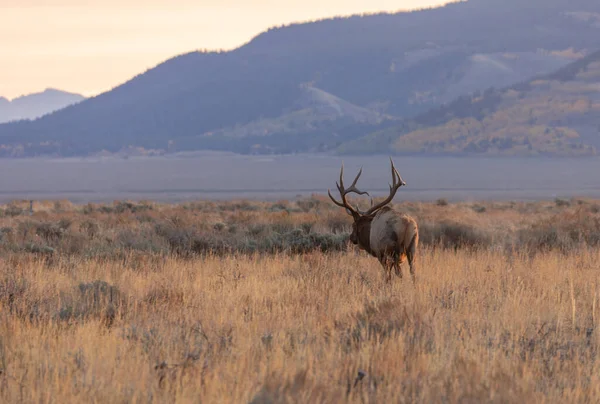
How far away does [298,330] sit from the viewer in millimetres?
7727

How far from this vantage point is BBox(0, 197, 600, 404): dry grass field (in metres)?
5.81

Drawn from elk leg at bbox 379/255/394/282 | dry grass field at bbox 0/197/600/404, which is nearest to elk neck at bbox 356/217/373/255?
dry grass field at bbox 0/197/600/404

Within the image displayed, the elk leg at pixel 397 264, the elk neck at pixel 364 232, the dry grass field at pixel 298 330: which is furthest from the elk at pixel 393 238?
the elk neck at pixel 364 232

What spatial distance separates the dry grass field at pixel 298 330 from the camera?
581cm

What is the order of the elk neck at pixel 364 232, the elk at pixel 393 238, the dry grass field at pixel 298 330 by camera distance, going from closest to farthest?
the dry grass field at pixel 298 330 → the elk at pixel 393 238 → the elk neck at pixel 364 232

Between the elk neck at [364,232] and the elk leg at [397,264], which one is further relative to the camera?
the elk neck at [364,232]

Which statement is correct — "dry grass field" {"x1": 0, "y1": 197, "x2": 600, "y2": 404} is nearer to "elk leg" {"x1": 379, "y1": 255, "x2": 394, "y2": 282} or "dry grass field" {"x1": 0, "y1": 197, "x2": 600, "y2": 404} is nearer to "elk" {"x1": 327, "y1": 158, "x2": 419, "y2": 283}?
"elk leg" {"x1": 379, "y1": 255, "x2": 394, "y2": 282}

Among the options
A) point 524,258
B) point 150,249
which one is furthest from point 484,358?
point 150,249

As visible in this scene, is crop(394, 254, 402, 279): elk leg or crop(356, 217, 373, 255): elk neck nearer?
crop(394, 254, 402, 279): elk leg

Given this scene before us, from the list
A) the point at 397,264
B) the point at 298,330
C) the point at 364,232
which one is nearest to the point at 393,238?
the point at 397,264

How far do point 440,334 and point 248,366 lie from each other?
1.94 metres

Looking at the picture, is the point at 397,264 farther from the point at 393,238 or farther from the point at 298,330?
the point at 298,330

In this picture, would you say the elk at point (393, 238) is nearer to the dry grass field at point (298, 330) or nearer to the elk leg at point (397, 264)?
the elk leg at point (397, 264)

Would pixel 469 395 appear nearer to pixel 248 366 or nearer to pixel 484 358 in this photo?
pixel 484 358
